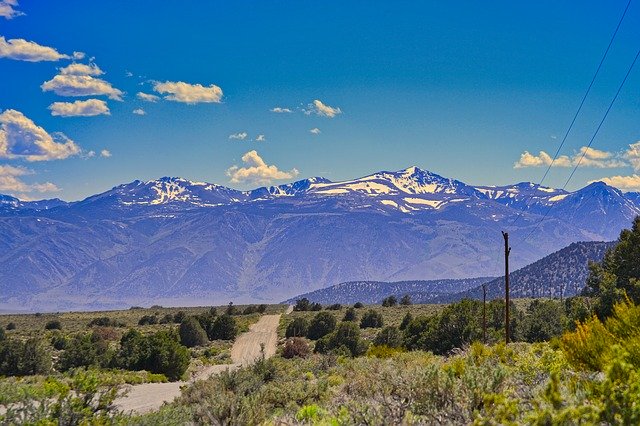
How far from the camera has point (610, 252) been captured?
58219 mm

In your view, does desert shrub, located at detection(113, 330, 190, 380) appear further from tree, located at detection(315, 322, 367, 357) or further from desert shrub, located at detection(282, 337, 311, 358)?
tree, located at detection(315, 322, 367, 357)

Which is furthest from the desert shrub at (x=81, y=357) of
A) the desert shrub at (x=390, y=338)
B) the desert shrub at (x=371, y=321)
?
the desert shrub at (x=371, y=321)

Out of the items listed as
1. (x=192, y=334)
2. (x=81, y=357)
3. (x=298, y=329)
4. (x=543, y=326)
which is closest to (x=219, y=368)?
(x=81, y=357)

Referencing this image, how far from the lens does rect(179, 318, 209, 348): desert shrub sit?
65.9 meters

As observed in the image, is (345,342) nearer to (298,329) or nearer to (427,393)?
(298,329)

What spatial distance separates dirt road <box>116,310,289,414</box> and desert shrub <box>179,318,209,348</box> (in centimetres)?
357

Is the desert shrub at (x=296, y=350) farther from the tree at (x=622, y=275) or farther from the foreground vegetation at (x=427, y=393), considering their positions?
the tree at (x=622, y=275)

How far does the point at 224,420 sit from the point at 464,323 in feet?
119

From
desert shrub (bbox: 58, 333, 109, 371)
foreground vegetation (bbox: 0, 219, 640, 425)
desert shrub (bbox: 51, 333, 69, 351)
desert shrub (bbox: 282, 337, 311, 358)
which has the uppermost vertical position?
foreground vegetation (bbox: 0, 219, 640, 425)

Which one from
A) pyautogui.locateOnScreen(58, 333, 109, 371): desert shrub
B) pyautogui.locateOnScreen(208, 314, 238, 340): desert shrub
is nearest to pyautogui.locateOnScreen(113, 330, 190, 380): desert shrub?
pyautogui.locateOnScreen(58, 333, 109, 371): desert shrub

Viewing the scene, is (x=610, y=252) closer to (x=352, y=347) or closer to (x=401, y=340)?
(x=401, y=340)

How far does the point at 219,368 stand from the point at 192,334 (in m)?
21.1

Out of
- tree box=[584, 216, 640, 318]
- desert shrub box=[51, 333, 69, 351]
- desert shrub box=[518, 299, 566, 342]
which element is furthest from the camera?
desert shrub box=[51, 333, 69, 351]

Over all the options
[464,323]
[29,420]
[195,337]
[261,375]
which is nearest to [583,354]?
[29,420]
